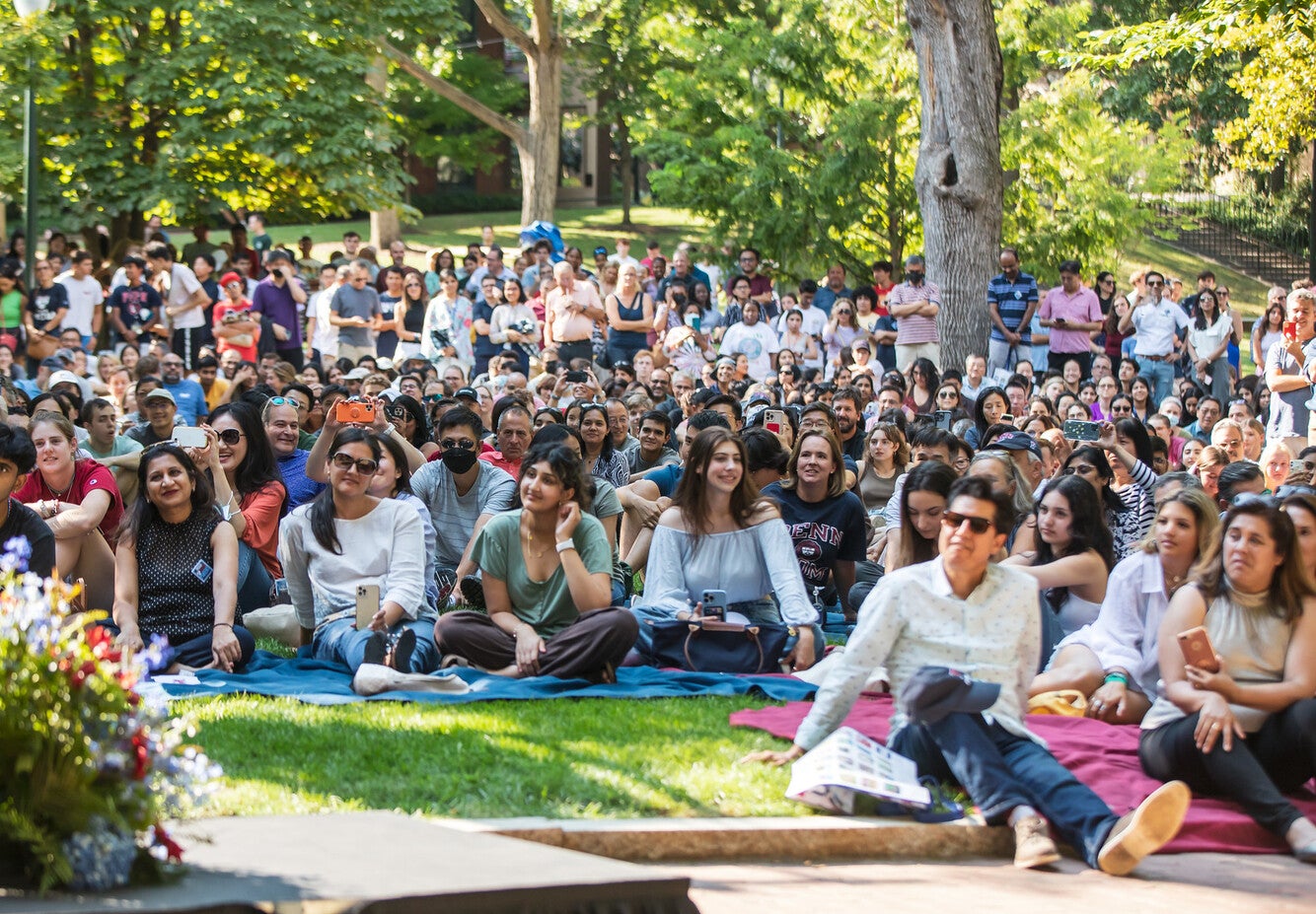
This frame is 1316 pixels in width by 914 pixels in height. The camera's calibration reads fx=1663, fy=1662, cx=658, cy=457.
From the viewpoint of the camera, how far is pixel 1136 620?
310 inches

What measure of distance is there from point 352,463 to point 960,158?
441 inches

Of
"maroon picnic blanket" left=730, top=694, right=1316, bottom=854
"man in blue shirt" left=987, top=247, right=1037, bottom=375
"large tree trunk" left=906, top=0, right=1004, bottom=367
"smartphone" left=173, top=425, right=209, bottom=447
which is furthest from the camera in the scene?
"man in blue shirt" left=987, top=247, right=1037, bottom=375

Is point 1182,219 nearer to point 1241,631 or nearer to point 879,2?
point 879,2

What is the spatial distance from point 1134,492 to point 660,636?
383 cm

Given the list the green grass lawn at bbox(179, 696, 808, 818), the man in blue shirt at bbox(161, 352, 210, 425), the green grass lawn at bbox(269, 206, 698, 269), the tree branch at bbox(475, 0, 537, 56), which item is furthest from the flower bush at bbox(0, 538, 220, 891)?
the green grass lawn at bbox(269, 206, 698, 269)

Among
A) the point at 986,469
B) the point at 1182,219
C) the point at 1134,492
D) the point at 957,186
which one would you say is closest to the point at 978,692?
the point at 986,469

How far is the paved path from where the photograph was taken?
18.0ft

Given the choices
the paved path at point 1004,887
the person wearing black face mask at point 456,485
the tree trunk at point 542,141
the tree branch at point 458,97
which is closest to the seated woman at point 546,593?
the person wearing black face mask at point 456,485

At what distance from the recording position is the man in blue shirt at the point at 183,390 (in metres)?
14.9

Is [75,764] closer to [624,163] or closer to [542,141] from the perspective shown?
[542,141]

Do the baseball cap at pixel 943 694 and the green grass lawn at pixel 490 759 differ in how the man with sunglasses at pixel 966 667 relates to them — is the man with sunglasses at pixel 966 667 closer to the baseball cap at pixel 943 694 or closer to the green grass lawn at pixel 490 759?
the baseball cap at pixel 943 694

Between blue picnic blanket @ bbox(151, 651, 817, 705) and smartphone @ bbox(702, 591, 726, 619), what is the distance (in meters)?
0.34

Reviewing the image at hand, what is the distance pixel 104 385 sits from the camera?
1552cm

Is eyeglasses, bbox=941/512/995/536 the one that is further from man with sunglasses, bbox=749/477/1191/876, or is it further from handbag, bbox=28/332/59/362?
handbag, bbox=28/332/59/362
